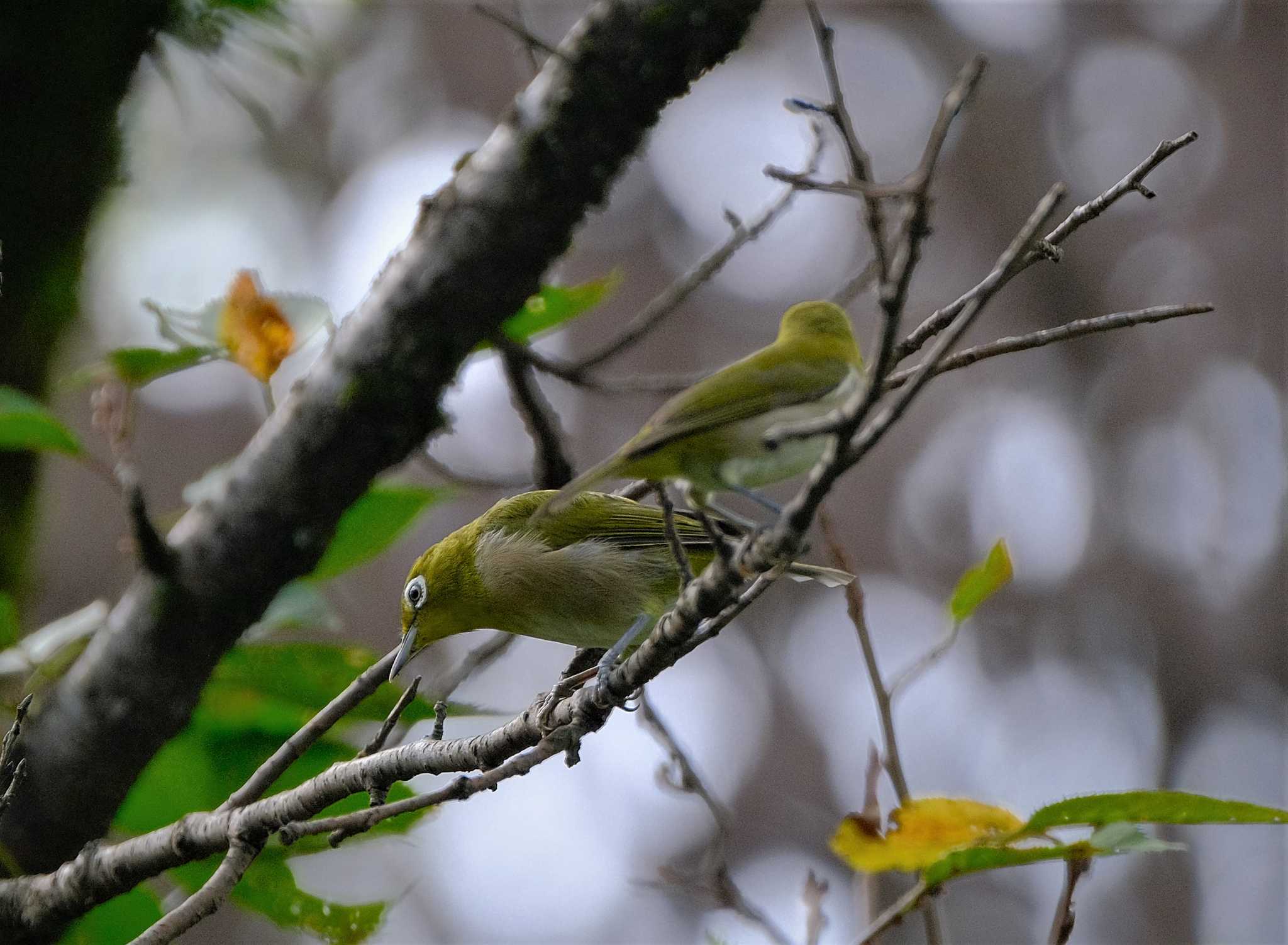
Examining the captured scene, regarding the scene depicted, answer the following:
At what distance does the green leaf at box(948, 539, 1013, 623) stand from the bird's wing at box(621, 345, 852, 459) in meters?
0.40

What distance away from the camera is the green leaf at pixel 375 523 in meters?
2.60

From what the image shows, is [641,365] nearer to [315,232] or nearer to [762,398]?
[315,232]

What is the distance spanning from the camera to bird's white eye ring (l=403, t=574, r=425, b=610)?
106 inches

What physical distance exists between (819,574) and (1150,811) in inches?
27.5

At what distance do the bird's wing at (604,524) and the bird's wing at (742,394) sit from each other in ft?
3.26

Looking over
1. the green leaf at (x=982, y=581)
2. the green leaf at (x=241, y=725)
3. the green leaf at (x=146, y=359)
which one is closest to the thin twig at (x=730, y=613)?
the green leaf at (x=982, y=581)

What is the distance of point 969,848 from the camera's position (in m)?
1.49

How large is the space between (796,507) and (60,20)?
2.64 meters

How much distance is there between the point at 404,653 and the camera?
7.99 ft

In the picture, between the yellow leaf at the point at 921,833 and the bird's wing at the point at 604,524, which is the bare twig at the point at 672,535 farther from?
the bird's wing at the point at 604,524

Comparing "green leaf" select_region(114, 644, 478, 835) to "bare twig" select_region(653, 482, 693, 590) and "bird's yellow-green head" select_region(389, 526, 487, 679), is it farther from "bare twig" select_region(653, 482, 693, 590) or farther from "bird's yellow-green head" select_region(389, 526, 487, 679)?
"bare twig" select_region(653, 482, 693, 590)

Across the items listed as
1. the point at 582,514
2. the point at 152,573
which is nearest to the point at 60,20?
the point at 152,573

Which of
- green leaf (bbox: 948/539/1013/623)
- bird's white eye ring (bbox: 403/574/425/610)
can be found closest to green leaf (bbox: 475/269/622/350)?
bird's white eye ring (bbox: 403/574/425/610)

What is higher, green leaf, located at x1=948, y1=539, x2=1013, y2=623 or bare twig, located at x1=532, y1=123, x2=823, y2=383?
bare twig, located at x1=532, y1=123, x2=823, y2=383
